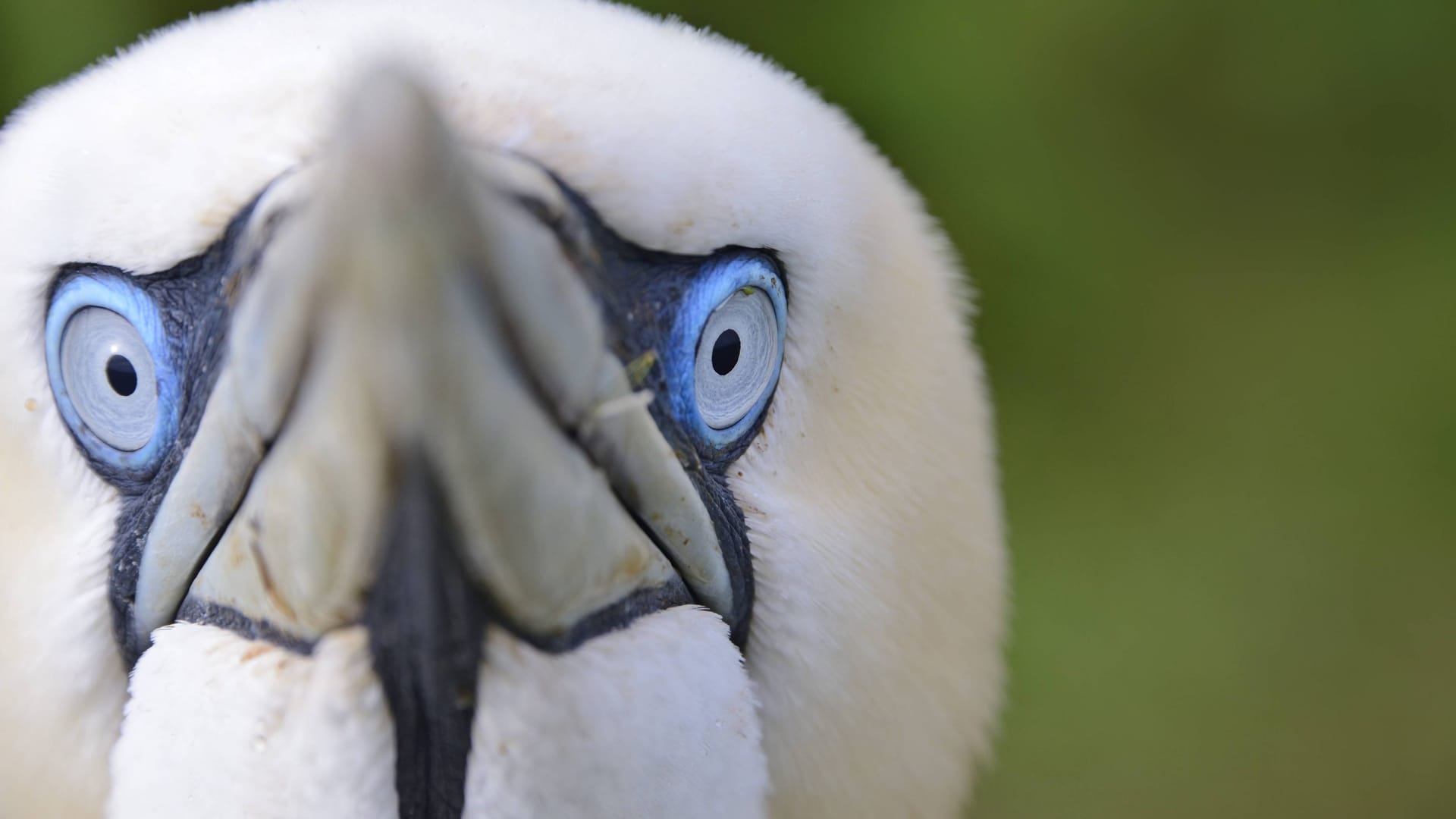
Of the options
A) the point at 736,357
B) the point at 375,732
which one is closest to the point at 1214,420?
the point at 736,357

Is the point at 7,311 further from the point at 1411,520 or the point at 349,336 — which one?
the point at 1411,520

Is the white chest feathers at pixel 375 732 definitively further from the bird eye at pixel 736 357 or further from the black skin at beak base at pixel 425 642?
the bird eye at pixel 736 357

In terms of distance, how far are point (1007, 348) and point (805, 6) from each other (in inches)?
24.5

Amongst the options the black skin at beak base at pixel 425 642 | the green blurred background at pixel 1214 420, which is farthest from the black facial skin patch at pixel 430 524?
the green blurred background at pixel 1214 420

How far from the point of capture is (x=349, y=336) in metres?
0.56

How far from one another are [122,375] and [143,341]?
32 mm

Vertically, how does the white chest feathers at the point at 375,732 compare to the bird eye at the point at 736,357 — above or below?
below

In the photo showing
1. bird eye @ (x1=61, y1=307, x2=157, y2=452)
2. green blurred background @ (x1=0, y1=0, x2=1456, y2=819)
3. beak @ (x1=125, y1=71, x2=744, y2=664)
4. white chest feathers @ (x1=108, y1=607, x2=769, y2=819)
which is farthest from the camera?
green blurred background @ (x1=0, y1=0, x2=1456, y2=819)

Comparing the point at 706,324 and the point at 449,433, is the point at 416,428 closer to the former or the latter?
the point at 449,433

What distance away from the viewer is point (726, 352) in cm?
83

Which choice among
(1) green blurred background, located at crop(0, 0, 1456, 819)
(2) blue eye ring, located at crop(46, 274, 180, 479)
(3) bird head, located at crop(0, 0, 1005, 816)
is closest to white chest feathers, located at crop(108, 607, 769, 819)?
(3) bird head, located at crop(0, 0, 1005, 816)

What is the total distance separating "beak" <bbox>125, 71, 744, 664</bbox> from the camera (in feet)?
1.78

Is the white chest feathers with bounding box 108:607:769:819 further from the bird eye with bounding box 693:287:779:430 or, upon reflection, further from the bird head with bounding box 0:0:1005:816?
the bird eye with bounding box 693:287:779:430

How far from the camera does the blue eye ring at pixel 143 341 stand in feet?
2.50
